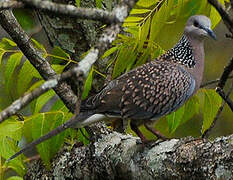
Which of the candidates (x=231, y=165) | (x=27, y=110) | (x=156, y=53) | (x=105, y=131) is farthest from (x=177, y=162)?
(x=27, y=110)

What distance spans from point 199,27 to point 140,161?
101 centimetres

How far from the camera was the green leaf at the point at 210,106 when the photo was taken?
326cm

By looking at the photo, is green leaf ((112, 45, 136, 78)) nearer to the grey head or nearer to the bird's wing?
the bird's wing

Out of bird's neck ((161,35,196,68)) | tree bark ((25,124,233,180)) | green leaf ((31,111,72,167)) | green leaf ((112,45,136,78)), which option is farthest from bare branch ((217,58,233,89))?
green leaf ((31,111,72,167))

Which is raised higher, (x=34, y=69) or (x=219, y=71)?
(x=34, y=69)

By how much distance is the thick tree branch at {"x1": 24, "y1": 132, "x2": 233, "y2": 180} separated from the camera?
8.14 feet

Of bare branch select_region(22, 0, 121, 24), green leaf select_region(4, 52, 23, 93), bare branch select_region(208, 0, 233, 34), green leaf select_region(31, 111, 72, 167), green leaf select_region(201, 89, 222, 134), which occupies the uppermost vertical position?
bare branch select_region(22, 0, 121, 24)

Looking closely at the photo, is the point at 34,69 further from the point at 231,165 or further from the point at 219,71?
the point at 219,71

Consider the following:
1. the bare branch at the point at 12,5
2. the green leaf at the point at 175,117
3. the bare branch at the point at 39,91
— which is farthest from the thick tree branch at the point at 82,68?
the green leaf at the point at 175,117

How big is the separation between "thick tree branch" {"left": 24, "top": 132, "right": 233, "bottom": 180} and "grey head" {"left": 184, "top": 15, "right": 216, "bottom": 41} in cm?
78

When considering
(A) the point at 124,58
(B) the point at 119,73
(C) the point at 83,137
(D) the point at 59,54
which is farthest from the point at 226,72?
(D) the point at 59,54

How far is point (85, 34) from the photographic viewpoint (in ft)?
12.4

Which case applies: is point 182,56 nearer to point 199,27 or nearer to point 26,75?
A: point 199,27

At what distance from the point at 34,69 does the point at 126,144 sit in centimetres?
69
